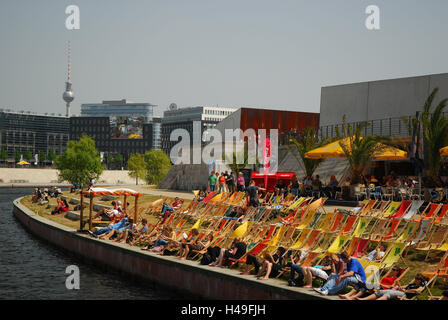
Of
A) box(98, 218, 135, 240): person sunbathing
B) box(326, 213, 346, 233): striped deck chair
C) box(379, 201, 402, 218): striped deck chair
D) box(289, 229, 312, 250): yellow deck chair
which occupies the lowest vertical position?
box(98, 218, 135, 240): person sunbathing

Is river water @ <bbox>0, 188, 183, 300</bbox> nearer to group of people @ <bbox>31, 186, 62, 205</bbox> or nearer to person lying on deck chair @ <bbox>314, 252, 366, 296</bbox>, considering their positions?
person lying on deck chair @ <bbox>314, 252, 366, 296</bbox>

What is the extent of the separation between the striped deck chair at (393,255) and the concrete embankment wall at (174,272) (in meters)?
2.03

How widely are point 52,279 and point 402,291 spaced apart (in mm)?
11001

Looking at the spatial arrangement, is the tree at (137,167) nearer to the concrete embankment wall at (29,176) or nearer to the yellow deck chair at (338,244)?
the concrete embankment wall at (29,176)

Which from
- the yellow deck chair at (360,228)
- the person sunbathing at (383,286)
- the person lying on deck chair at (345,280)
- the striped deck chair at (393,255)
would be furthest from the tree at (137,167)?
the person lying on deck chair at (345,280)

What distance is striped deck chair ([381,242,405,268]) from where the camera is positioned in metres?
12.5

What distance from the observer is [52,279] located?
59.2 feet

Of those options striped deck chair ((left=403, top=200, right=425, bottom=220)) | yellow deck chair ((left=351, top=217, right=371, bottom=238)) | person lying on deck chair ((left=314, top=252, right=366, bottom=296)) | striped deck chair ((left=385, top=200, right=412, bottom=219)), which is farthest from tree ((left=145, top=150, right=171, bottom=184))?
person lying on deck chair ((left=314, top=252, right=366, bottom=296))

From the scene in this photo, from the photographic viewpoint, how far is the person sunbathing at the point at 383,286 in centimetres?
1102

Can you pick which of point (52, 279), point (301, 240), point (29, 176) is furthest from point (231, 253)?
point (29, 176)

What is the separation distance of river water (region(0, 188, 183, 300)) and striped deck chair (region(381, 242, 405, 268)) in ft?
17.6
